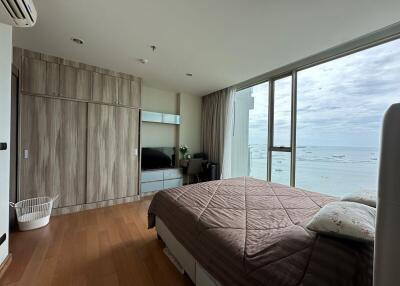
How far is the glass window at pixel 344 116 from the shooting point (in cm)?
235

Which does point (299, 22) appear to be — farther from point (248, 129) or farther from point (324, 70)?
point (248, 129)

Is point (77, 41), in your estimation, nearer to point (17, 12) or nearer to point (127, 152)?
point (17, 12)

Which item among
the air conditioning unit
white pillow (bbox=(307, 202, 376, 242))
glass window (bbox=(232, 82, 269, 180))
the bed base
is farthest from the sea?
the air conditioning unit

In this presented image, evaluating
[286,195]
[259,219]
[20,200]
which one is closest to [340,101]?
[286,195]

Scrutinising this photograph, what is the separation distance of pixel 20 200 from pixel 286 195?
12.3 ft

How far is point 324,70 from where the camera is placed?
291 cm

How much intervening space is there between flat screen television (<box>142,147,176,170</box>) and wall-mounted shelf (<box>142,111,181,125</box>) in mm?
675

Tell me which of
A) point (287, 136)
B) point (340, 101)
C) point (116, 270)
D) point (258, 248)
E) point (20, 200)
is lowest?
point (116, 270)

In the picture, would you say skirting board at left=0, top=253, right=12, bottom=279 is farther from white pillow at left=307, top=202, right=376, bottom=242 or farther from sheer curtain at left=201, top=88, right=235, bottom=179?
sheer curtain at left=201, top=88, right=235, bottom=179

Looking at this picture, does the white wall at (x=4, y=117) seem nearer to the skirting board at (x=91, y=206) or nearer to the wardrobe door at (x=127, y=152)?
the skirting board at (x=91, y=206)

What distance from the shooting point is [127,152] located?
369 centimetres

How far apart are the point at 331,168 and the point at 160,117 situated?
11.9ft

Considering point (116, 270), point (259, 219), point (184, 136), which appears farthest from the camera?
point (184, 136)

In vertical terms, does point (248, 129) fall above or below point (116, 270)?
above
